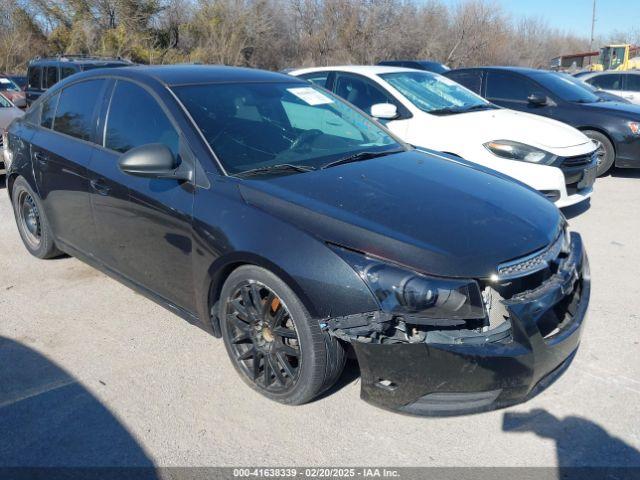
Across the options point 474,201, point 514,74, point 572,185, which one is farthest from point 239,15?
point 474,201

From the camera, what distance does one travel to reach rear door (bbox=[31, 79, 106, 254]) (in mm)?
4039

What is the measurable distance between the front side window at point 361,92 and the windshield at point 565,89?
339 cm

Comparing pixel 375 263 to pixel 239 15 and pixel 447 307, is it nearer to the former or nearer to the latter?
pixel 447 307

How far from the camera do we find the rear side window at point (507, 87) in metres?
8.88

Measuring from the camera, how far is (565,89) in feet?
29.1

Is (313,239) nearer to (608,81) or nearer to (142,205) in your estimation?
(142,205)

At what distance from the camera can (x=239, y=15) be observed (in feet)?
112

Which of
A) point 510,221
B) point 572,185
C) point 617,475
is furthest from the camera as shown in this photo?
point 572,185

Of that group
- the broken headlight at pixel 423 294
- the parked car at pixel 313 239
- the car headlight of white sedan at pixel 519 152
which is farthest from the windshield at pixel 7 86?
the broken headlight at pixel 423 294

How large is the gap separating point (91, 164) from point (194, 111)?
947mm

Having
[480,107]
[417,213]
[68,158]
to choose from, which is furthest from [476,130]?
[68,158]

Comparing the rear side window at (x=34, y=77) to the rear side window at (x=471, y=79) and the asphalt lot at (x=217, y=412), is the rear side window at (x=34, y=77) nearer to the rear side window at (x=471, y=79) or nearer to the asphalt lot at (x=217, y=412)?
the rear side window at (x=471, y=79)

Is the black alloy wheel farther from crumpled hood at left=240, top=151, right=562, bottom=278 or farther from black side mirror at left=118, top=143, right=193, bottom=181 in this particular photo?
black side mirror at left=118, top=143, right=193, bottom=181

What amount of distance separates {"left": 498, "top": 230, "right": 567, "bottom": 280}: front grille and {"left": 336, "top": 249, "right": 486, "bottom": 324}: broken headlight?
175mm
